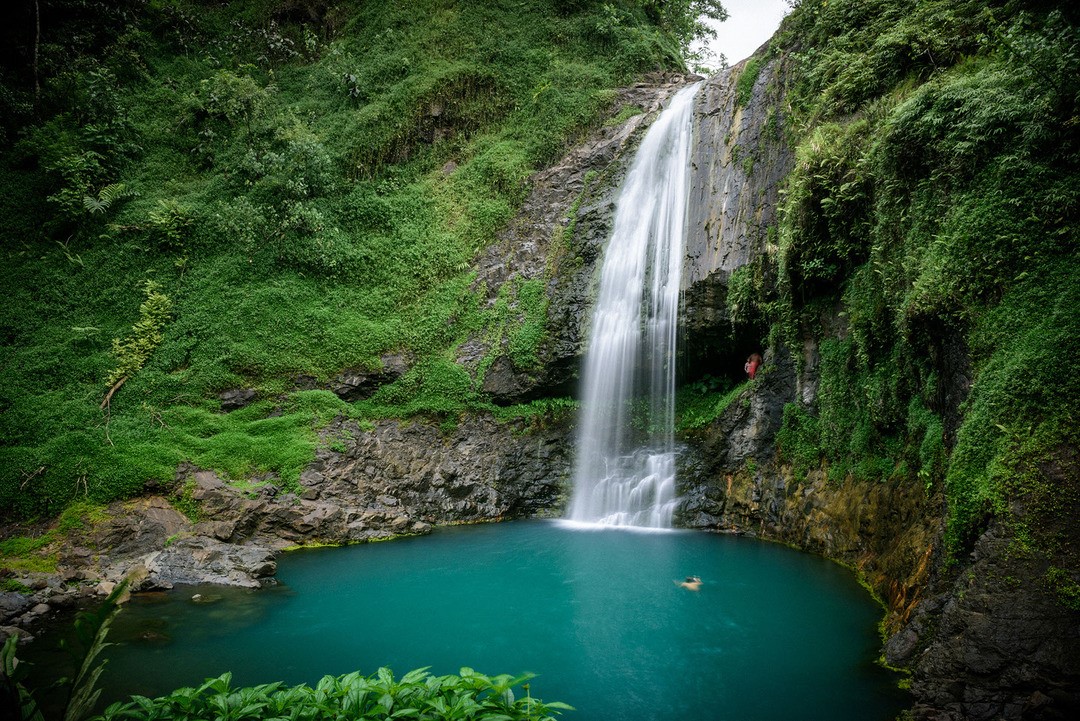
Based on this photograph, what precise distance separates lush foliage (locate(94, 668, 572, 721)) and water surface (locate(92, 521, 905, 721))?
3098 mm

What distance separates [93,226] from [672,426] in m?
16.5

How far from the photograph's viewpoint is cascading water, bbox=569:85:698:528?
1202 cm

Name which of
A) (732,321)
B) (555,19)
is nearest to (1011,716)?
(732,321)

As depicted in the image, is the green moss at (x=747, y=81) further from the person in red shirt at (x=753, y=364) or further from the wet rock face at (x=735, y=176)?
the person in red shirt at (x=753, y=364)

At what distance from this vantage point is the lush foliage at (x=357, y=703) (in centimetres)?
235

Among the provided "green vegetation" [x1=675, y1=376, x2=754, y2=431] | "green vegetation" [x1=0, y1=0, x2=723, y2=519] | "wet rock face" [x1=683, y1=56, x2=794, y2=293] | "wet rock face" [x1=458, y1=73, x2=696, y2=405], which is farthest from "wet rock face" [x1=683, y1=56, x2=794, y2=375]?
"green vegetation" [x1=0, y1=0, x2=723, y2=519]

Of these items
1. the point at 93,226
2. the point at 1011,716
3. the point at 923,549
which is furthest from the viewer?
the point at 93,226

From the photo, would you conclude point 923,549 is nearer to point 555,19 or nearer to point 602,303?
point 602,303

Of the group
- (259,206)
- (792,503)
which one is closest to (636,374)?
(792,503)

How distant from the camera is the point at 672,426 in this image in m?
12.3

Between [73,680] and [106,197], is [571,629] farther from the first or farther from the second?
[106,197]

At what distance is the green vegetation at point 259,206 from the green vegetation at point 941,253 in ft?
22.1

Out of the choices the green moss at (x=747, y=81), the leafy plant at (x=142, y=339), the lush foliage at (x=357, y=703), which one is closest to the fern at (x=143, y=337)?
the leafy plant at (x=142, y=339)

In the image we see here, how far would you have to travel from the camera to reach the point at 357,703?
95.5 inches
